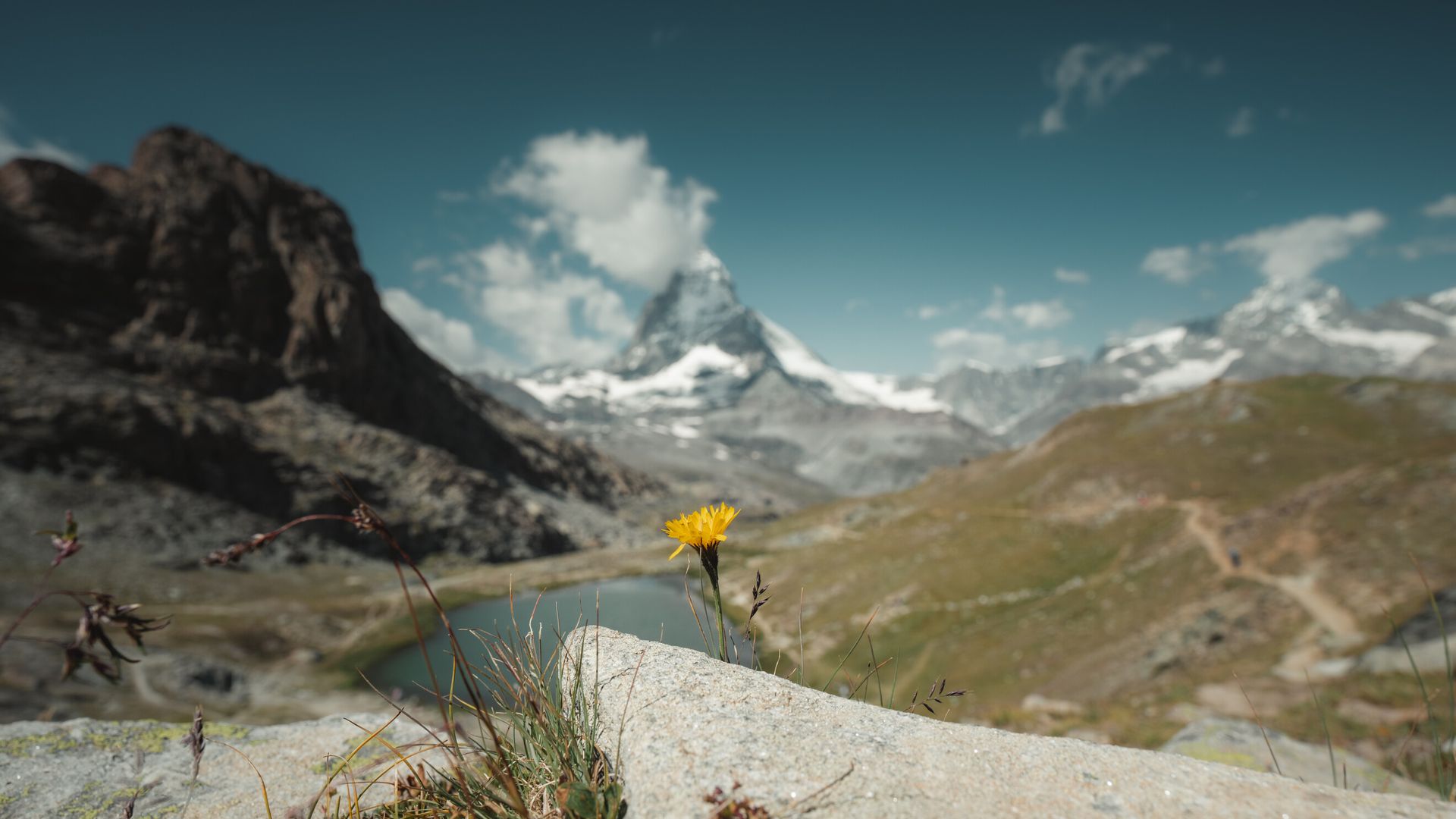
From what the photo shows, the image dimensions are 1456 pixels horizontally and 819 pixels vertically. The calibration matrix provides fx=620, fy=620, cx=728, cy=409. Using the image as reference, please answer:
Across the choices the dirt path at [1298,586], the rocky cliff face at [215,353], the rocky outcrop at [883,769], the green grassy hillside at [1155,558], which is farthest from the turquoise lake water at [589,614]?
the rocky cliff face at [215,353]

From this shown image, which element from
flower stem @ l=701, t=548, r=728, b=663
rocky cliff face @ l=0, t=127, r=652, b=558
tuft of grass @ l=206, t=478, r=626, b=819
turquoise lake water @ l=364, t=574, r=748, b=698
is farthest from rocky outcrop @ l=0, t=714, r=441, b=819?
rocky cliff face @ l=0, t=127, r=652, b=558

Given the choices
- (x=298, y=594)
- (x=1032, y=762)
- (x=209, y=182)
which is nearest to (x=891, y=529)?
(x=1032, y=762)

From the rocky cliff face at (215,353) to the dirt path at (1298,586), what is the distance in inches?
4494

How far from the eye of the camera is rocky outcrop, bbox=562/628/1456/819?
9.62 ft

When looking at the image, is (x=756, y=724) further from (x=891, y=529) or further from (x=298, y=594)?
(x=298, y=594)

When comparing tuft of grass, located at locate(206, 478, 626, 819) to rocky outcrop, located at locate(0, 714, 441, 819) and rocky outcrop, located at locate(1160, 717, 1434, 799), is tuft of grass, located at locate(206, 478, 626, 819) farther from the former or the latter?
rocky outcrop, located at locate(1160, 717, 1434, 799)

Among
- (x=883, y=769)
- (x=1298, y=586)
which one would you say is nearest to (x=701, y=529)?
(x=883, y=769)

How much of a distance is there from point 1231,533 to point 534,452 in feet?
618

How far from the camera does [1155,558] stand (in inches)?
1420

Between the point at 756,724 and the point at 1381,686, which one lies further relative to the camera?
the point at 1381,686

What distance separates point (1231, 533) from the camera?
107 ft

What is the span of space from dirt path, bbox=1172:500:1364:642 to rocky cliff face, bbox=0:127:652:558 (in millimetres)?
114151

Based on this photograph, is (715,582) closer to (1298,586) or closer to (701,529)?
(701,529)

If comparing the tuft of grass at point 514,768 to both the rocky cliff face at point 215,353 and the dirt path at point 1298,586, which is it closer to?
the dirt path at point 1298,586
